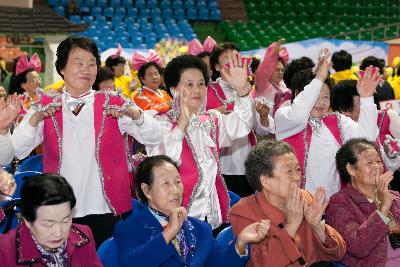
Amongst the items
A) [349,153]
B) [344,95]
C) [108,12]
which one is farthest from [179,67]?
[108,12]

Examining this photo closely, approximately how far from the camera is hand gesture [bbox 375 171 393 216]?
3.16m

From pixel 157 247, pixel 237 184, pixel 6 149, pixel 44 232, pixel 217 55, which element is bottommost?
pixel 237 184

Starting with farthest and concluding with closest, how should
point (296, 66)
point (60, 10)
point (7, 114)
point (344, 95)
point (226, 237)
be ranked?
point (60, 10) < point (296, 66) < point (344, 95) < point (226, 237) < point (7, 114)

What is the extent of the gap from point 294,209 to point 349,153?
2.22 ft

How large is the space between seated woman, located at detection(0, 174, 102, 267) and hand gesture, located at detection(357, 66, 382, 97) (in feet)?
5.99

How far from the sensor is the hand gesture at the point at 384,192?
3.16 metres

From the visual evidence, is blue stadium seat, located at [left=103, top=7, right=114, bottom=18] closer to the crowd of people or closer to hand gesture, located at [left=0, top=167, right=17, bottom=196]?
the crowd of people

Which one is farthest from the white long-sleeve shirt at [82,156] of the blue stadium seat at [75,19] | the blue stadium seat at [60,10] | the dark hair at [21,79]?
the blue stadium seat at [60,10]

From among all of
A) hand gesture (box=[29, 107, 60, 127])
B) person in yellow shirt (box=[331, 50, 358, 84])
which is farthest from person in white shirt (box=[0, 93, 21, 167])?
person in yellow shirt (box=[331, 50, 358, 84])

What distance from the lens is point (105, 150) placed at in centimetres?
313

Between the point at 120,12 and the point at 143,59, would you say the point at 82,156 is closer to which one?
the point at 143,59

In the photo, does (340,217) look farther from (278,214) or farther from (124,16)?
(124,16)

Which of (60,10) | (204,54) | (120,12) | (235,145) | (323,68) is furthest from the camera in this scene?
(120,12)

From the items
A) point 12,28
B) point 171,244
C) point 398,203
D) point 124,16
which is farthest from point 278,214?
point 124,16
